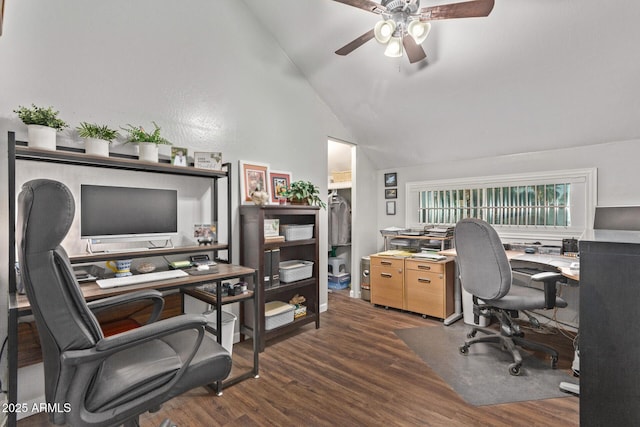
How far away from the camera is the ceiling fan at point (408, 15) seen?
1.70m

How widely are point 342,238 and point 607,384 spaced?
3.80 m

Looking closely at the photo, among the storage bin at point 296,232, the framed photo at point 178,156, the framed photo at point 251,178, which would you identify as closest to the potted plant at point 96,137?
the framed photo at point 178,156

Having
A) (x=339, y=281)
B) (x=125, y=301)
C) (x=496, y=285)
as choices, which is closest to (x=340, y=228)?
(x=339, y=281)

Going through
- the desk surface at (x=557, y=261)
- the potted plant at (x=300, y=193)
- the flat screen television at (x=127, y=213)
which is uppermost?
the potted plant at (x=300, y=193)

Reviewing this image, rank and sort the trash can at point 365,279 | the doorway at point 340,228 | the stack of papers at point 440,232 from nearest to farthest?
the stack of papers at point 440,232 → the trash can at point 365,279 → the doorway at point 340,228

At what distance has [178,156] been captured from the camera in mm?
2201

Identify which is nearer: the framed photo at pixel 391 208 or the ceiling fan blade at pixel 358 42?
the ceiling fan blade at pixel 358 42

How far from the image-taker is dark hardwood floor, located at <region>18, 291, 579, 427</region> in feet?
5.50

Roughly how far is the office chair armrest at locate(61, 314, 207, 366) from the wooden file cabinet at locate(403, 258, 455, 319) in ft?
8.51

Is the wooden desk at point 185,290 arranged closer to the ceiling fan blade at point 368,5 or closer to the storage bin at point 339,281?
the ceiling fan blade at point 368,5

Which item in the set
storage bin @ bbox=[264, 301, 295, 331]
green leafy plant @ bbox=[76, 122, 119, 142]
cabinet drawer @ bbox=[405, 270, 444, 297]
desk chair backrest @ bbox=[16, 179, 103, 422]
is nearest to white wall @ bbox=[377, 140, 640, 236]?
cabinet drawer @ bbox=[405, 270, 444, 297]

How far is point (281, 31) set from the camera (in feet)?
9.82

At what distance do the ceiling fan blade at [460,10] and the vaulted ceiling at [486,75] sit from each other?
587mm

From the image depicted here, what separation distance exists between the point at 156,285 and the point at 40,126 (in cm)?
107
